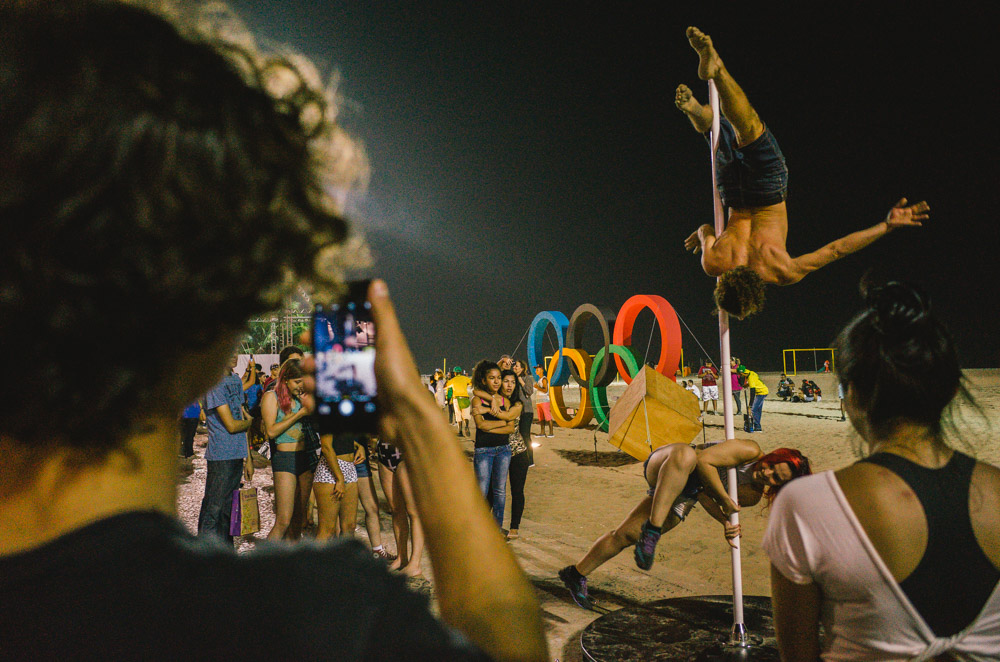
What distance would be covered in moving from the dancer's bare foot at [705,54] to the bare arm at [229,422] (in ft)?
15.8

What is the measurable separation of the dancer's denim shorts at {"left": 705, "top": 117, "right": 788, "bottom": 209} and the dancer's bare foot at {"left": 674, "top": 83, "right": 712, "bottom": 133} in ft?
0.45

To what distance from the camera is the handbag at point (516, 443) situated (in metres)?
6.10

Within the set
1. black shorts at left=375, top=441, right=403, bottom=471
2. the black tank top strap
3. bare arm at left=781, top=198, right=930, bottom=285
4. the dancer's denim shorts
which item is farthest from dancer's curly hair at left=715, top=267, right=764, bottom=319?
black shorts at left=375, top=441, right=403, bottom=471

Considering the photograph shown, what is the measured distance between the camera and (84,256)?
0.49 metres

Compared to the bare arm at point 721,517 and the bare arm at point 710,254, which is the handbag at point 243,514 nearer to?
the bare arm at point 721,517

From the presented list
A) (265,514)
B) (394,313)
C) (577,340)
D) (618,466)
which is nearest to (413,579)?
(265,514)

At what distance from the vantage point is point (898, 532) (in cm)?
139

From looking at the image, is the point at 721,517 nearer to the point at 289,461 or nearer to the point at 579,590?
the point at 579,590

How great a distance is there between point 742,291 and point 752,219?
1.62 ft

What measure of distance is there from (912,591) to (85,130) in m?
1.90

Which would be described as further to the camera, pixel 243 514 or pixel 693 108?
pixel 243 514

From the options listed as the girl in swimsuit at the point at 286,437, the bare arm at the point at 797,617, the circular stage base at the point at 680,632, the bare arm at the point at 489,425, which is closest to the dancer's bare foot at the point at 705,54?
the bare arm at the point at 797,617

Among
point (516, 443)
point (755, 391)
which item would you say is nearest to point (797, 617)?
point (516, 443)

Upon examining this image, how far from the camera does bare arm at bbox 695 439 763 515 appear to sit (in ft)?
12.0
